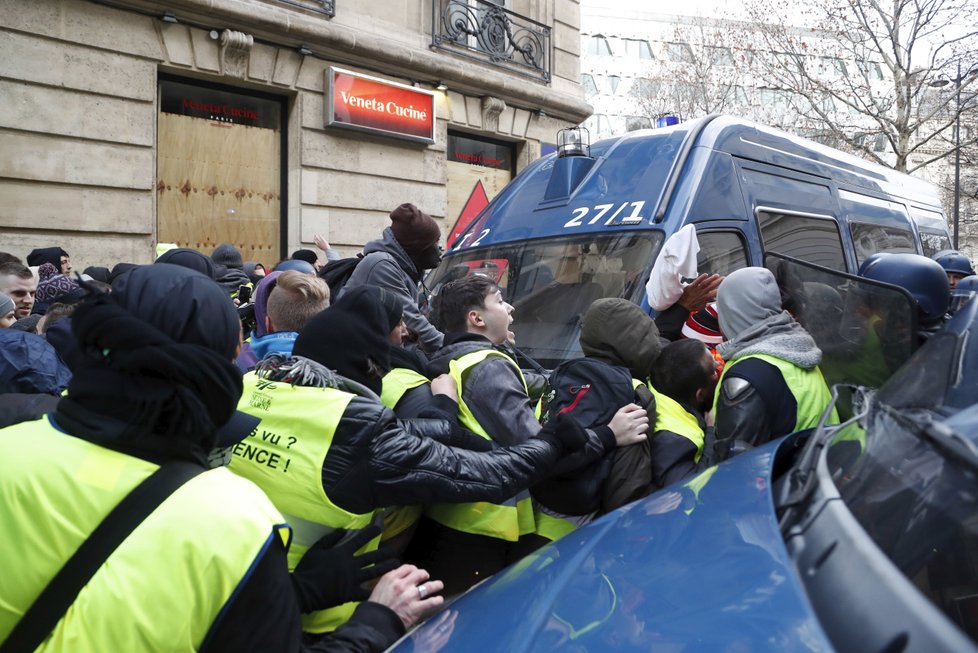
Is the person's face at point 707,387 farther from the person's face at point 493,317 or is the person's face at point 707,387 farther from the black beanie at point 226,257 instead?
the black beanie at point 226,257

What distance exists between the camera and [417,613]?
1.81 m

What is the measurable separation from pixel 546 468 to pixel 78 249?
8.36 m

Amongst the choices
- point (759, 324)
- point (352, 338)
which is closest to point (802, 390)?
point (759, 324)

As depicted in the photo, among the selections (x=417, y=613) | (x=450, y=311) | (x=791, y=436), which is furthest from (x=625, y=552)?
(x=450, y=311)

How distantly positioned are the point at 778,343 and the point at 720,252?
2.14m

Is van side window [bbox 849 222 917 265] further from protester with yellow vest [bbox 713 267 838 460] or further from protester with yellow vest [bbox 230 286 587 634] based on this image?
protester with yellow vest [bbox 230 286 587 634]

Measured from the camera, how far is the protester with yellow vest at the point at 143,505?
1216mm

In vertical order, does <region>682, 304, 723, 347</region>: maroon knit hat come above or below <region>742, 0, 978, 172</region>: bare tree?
below

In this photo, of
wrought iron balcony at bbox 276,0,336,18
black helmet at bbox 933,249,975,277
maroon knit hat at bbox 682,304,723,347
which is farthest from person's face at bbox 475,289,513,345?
wrought iron balcony at bbox 276,0,336,18

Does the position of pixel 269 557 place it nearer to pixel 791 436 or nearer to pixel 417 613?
pixel 417 613

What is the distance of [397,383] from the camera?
2.77 meters

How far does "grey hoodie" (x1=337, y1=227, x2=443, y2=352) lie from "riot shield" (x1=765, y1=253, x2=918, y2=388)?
1.97m

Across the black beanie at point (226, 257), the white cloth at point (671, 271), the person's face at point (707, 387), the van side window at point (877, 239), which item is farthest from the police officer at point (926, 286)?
the black beanie at point (226, 257)

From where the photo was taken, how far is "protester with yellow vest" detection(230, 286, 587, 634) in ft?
6.57
